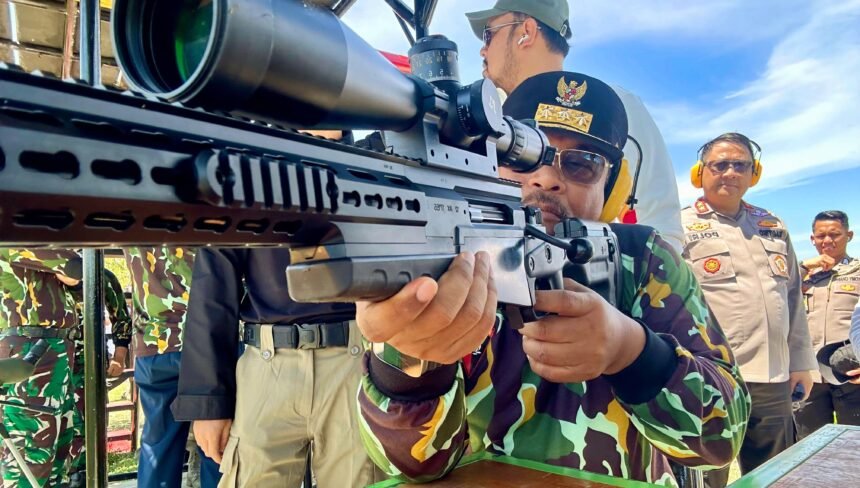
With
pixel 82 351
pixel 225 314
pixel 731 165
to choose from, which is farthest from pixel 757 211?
pixel 82 351

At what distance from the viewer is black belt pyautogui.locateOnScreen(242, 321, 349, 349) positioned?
1844 mm

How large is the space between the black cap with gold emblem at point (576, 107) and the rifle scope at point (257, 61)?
0.81 m

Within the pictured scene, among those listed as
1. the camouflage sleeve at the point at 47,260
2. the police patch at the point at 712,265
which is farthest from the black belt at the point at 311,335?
the police patch at the point at 712,265

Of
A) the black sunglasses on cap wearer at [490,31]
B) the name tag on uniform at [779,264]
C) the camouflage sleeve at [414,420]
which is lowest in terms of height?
the camouflage sleeve at [414,420]

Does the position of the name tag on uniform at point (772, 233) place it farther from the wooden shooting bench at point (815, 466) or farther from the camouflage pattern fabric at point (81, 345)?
the camouflage pattern fabric at point (81, 345)

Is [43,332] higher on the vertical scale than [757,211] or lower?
lower

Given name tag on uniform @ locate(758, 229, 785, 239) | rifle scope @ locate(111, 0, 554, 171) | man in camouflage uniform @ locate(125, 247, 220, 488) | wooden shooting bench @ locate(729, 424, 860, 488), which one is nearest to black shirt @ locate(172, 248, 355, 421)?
man in camouflage uniform @ locate(125, 247, 220, 488)

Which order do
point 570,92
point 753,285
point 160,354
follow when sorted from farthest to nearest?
point 753,285 < point 160,354 < point 570,92

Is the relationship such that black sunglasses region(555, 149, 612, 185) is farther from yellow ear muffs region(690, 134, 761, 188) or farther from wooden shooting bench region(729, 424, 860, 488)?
yellow ear muffs region(690, 134, 761, 188)

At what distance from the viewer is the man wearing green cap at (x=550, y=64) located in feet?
7.77

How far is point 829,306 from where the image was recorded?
15.4 ft

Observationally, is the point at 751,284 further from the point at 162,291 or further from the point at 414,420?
the point at 162,291

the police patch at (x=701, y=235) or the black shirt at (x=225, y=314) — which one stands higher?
the police patch at (x=701, y=235)

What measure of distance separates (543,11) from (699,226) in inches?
71.9
